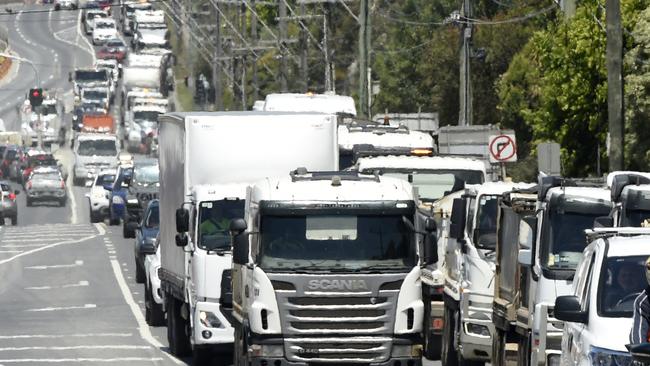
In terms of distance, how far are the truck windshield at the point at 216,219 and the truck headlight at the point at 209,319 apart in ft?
2.76

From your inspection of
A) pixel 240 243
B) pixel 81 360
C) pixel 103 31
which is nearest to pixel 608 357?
pixel 240 243

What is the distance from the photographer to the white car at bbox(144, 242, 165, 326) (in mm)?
31691

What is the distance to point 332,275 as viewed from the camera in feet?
68.1

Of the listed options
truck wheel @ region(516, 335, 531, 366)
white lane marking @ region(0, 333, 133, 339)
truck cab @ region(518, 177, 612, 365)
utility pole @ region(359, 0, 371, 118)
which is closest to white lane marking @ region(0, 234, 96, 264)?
utility pole @ region(359, 0, 371, 118)

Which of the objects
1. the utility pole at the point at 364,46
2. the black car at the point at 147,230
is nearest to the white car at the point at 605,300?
the black car at the point at 147,230

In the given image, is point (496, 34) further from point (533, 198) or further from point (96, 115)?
point (533, 198)

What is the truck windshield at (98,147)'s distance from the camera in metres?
88.8

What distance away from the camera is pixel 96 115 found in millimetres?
105562

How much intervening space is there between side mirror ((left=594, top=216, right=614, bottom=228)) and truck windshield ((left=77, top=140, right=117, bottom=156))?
232 ft

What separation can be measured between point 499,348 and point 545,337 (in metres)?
3.98


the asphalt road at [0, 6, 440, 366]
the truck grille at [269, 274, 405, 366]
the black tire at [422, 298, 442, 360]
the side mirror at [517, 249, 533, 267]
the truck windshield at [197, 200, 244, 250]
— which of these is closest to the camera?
the side mirror at [517, 249, 533, 267]

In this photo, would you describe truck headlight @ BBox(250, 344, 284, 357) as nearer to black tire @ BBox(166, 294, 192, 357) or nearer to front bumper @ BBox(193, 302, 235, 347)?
front bumper @ BBox(193, 302, 235, 347)

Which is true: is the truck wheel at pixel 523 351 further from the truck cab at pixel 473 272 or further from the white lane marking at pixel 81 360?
the white lane marking at pixel 81 360

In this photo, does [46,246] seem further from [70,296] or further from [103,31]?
[103,31]
